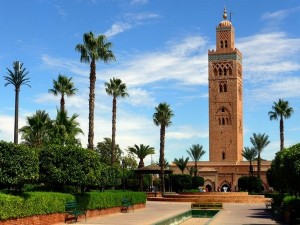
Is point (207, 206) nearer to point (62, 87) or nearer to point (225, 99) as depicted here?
point (62, 87)

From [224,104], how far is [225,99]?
0.78 m

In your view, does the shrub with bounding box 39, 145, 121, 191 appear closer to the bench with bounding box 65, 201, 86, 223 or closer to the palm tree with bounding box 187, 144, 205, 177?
the bench with bounding box 65, 201, 86, 223

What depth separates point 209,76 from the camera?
82312 millimetres

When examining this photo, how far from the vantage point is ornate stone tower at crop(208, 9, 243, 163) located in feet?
262

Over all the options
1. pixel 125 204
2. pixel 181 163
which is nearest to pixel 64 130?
pixel 125 204

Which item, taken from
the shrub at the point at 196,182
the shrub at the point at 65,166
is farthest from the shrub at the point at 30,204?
the shrub at the point at 196,182

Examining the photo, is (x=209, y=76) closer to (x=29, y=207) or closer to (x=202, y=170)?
(x=202, y=170)

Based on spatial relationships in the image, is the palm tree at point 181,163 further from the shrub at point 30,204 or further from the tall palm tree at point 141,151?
the shrub at point 30,204

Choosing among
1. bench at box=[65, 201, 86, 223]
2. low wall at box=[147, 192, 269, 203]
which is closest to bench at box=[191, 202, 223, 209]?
low wall at box=[147, 192, 269, 203]


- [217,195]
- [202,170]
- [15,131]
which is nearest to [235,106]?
[202,170]

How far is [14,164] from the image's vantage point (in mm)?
18281

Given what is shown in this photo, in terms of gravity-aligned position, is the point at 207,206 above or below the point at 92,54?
below

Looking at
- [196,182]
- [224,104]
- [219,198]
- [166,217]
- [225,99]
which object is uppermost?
[225,99]

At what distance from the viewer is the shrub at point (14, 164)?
18.2 metres
